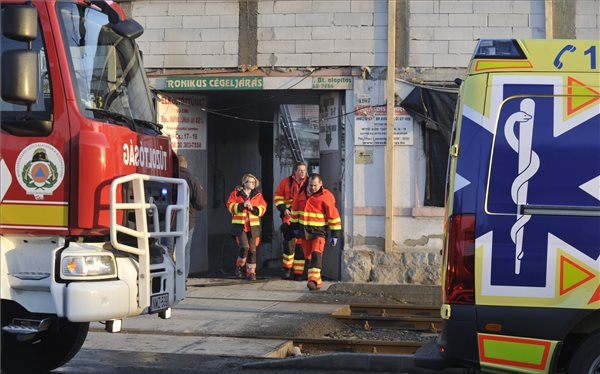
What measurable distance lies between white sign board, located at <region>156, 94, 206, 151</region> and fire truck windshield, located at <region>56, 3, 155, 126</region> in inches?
287

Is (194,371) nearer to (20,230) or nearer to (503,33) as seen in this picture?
(20,230)

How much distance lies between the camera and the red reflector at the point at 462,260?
4.88 meters

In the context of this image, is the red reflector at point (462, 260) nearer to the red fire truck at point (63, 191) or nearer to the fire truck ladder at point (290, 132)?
the red fire truck at point (63, 191)

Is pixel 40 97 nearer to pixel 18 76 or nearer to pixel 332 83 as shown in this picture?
pixel 18 76

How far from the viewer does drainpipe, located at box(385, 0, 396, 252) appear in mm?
13008

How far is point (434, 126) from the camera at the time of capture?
511 inches

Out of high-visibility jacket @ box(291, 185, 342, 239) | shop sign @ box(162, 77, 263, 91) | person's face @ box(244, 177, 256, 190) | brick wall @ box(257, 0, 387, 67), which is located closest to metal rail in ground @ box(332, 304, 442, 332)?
high-visibility jacket @ box(291, 185, 342, 239)

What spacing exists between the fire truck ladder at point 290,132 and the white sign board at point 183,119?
278 centimetres

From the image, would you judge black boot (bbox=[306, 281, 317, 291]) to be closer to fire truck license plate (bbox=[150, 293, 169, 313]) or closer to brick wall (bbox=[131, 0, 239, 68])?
brick wall (bbox=[131, 0, 239, 68])

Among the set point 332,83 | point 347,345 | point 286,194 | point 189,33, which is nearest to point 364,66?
point 332,83

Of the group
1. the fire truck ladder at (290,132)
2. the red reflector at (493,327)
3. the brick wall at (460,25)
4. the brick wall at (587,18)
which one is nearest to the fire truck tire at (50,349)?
the red reflector at (493,327)

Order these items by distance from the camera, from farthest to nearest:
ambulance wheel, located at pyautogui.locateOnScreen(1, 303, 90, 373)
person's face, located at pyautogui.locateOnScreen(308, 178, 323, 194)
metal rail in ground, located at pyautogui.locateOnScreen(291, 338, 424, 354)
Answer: person's face, located at pyautogui.locateOnScreen(308, 178, 323, 194) → metal rail in ground, located at pyautogui.locateOnScreen(291, 338, 424, 354) → ambulance wheel, located at pyautogui.locateOnScreen(1, 303, 90, 373)

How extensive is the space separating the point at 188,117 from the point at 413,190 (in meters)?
4.30

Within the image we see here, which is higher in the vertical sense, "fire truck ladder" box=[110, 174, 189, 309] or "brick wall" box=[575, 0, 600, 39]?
"brick wall" box=[575, 0, 600, 39]
